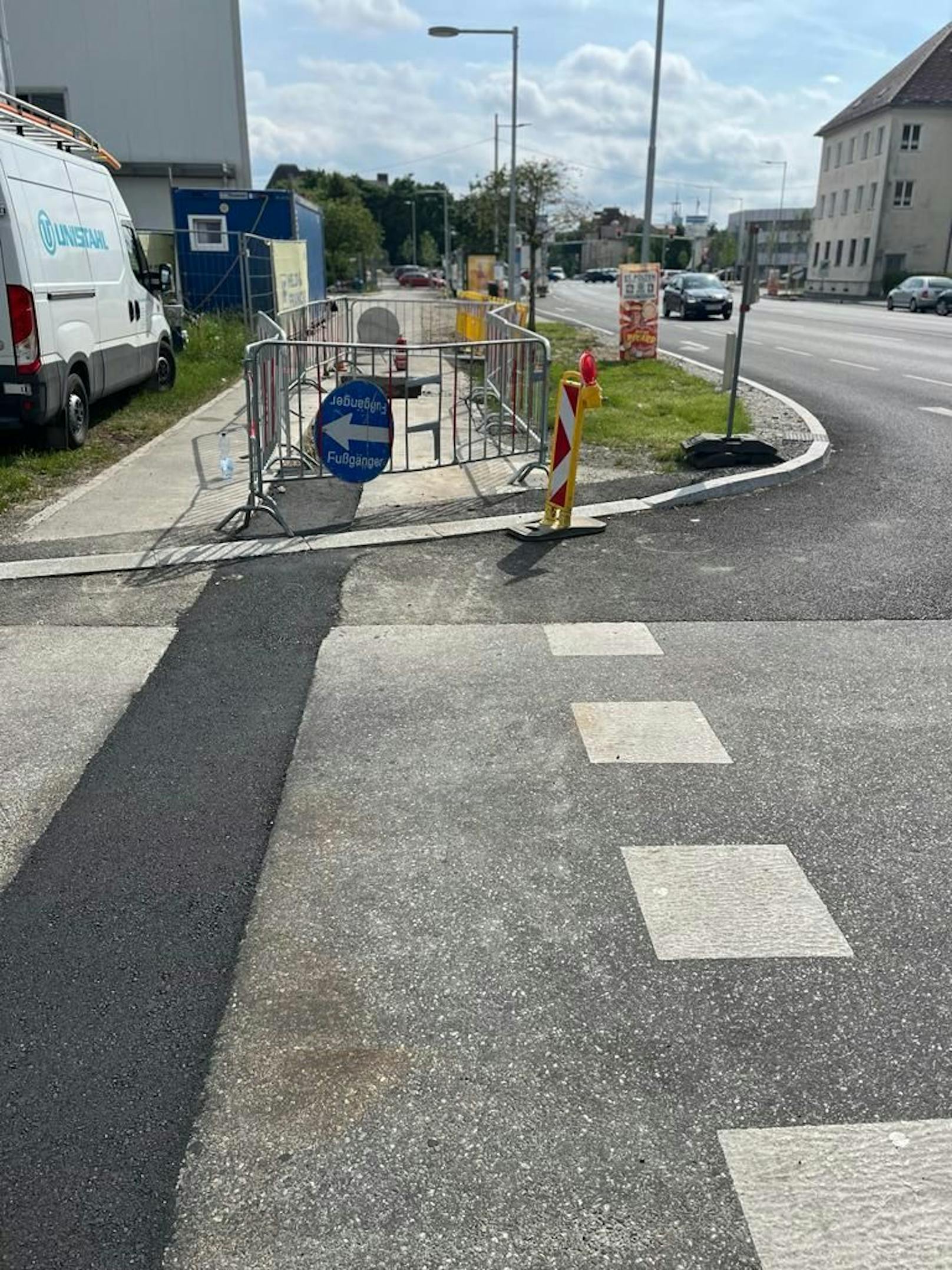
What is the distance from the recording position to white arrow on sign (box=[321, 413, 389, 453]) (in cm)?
812

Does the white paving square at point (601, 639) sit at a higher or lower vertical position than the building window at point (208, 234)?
lower

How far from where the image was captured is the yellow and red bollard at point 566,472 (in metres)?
7.64

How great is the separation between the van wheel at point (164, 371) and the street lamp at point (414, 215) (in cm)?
10950

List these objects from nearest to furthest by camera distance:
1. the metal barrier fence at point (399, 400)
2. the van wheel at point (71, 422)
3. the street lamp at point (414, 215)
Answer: the metal barrier fence at point (399, 400), the van wheel at point (71, 422), the street lamp at point (414, 215)

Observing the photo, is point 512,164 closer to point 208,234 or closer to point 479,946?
point 208,234

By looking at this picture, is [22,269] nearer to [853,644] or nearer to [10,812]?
[10,812]

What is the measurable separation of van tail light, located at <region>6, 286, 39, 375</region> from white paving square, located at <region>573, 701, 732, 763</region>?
685 cm

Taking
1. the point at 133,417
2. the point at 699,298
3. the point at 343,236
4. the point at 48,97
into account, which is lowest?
the point at 133,417

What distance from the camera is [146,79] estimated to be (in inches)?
1313

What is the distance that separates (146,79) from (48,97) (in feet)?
12.2

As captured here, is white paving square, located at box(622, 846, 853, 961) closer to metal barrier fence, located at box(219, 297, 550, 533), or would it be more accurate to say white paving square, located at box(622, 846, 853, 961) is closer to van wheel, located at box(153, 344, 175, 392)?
metal barrier fence, located at box(219, 297, 550, 533)

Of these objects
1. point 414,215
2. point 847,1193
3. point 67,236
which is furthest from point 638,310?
point 414,215

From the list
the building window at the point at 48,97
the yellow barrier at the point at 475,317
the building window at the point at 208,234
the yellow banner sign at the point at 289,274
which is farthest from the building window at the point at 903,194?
the yellow barrier at the point at 475,317

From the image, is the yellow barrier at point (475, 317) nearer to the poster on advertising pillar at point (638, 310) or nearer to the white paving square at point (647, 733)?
the poster on advertising pillar at point (638, 310)
